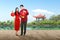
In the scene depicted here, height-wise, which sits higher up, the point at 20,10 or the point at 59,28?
the point at 20,10

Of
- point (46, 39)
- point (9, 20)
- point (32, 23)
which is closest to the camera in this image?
point (46, 39)

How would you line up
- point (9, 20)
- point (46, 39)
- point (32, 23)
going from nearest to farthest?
point (46, 39), point (9, 20), point (32, 23)

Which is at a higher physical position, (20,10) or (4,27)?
(20,10)

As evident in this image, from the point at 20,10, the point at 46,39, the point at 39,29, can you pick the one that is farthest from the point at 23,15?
the point at 39,29

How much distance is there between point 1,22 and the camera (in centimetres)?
745

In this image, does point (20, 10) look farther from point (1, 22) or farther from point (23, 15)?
point (1, 22)

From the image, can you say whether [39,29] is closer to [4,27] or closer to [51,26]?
[51,26]

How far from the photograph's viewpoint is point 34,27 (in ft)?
26.3

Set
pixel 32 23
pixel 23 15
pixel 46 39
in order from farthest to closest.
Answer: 1. pixel 32 23
2. pixel 23 15
3. pixel 46 39

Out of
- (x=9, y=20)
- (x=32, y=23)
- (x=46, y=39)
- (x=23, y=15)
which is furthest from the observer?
(x=32, y=23)

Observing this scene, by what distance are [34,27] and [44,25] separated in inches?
17.1

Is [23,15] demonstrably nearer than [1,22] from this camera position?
Yes

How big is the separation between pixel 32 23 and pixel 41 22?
394 millimetres

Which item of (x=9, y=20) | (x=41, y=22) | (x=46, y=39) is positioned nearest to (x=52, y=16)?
(x=41, y=22)
